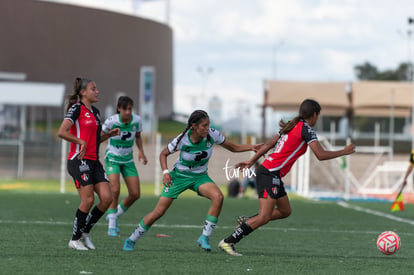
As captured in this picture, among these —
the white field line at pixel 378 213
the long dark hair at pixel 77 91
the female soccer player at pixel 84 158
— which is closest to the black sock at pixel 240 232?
the female soccer player at pixel 84 158

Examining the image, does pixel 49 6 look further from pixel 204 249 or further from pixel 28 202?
pixel 204 249

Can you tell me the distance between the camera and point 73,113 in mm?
9719

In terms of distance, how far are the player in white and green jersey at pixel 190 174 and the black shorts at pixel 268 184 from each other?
441mm

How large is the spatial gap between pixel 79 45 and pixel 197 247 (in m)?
70.4

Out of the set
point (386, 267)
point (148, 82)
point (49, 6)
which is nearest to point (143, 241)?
point (386, 267)

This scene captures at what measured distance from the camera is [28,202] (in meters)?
19.4

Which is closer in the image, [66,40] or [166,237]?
[166,237]

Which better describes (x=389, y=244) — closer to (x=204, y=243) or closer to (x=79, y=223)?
(x=204, y=243)

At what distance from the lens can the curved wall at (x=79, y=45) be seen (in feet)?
241

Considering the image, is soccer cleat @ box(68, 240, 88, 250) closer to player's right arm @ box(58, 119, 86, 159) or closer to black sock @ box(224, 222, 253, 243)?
player's right arm @ box(58, 119, 86, 159)

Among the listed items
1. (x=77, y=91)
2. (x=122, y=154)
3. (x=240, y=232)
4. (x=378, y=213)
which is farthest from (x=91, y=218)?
(x=378, y=213)

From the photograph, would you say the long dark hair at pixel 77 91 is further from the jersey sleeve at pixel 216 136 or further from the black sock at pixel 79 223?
the jersey sleeve at pixel 216 136

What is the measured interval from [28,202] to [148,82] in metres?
35.8

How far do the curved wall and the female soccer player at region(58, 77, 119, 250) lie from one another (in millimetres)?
64251
